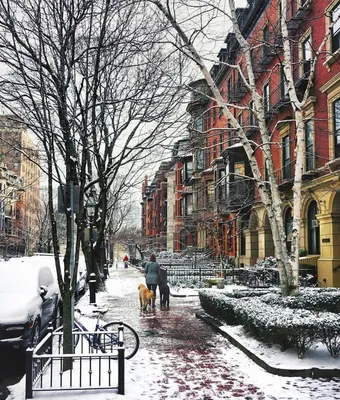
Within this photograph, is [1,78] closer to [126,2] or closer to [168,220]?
[126,2]

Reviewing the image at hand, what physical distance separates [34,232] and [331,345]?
55321 millimetres

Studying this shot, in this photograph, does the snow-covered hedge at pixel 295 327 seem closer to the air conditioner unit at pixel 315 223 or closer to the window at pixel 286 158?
the air conditioner unit at pixel 315 223

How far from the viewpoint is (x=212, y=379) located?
724 cm

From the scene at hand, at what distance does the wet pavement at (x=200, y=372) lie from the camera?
6.50 m

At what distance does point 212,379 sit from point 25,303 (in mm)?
3648

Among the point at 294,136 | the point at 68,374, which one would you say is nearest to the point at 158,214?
the point at 294,136

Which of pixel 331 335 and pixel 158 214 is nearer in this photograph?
pixel 331 335

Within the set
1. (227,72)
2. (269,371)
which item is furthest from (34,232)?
(269,371)

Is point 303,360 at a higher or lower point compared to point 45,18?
lower

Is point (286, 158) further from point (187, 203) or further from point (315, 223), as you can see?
point (187, 203)

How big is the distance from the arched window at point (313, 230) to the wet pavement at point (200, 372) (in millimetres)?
11796

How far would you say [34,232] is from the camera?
5972cm

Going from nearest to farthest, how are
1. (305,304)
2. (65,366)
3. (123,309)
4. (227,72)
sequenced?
(65,366), (305,304), (123,309), (227,72)

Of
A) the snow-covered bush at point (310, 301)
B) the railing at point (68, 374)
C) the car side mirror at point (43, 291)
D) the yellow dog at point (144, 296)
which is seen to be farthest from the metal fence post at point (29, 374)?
the yellow dog at point (144, 296)
